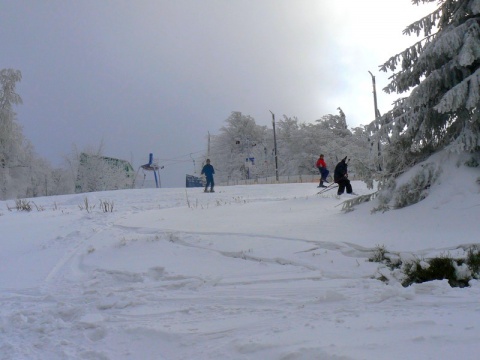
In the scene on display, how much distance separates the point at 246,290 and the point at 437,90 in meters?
5.70

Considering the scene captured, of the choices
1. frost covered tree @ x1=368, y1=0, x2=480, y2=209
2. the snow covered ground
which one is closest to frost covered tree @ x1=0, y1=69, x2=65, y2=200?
the snow covered ground

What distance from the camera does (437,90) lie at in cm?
804

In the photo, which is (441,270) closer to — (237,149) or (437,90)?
(437,90)

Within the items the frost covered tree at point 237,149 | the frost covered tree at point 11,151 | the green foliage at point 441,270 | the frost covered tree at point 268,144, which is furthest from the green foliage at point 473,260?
the frost covered tree at point 237,149

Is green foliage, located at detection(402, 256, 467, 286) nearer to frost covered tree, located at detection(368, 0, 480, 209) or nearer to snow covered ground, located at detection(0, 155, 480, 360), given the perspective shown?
snow covered ground, located at detection(0, 155, 480, 360)

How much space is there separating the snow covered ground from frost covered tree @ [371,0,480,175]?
2.93 ft

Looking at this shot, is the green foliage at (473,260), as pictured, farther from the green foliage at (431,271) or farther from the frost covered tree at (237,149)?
the frost covered tree at (237,149)

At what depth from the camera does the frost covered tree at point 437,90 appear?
290 inches

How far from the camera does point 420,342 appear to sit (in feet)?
9.72

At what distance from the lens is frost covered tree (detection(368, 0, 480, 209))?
24.3 ft

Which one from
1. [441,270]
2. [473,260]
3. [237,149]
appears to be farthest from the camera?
[237,149]

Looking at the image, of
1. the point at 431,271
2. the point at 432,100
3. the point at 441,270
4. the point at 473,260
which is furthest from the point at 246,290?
the point at 432,100

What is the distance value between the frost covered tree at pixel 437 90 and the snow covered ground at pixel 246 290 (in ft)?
2.93

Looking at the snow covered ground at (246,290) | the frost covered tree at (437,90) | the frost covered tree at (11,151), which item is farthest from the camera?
the frost covered tree at (11,151)
